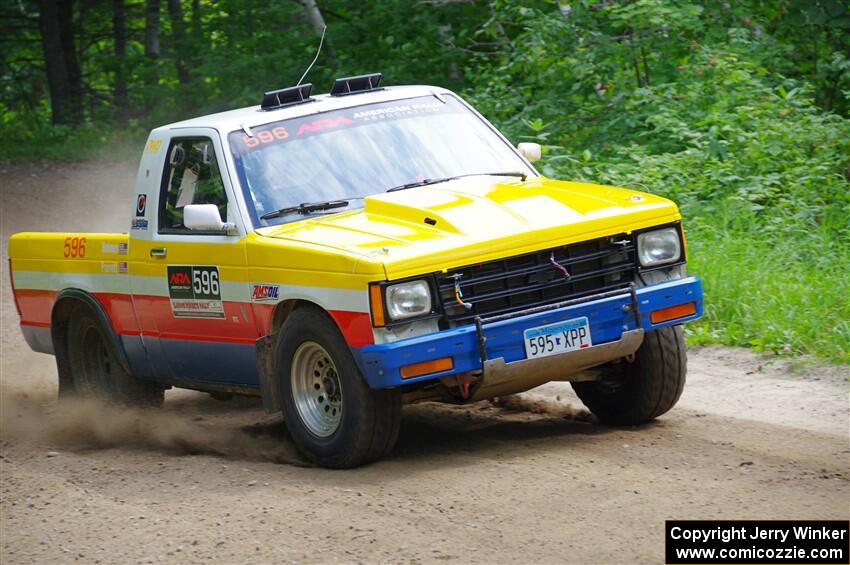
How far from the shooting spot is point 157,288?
746 cm

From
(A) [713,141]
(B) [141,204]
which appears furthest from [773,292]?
(B) [141,204]

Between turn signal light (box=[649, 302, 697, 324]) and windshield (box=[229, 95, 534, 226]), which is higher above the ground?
windshield (box=[229, 95, 534, 226])

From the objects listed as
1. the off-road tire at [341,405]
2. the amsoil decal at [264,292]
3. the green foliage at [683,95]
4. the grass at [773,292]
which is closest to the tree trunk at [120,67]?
the green foliage at [683,95]

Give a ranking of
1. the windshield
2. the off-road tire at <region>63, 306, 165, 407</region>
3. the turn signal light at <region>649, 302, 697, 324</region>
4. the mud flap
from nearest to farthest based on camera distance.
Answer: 1. the turn signal light at <region>649, 302, 697, 324</region>
2. the mud flap
3. the windshield
4. the off-road tire at <region>63, 306, 165, 407</region>

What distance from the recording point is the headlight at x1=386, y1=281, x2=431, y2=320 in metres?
5.93

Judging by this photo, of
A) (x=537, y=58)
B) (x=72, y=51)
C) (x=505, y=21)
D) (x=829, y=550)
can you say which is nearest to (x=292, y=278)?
(x=829, y=550)

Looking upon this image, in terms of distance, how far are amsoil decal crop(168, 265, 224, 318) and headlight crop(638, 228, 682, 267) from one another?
2264 millimetres

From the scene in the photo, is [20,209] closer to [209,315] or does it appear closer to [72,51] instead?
[72,51]

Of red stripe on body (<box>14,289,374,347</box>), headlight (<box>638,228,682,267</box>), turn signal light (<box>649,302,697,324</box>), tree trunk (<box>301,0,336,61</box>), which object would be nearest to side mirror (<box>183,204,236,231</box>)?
red stripe on body (<box>14,289,374,347</box>)

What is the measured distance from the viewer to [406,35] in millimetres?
17000

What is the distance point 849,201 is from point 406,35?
7972 mm

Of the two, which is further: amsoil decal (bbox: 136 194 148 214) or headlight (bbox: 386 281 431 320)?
amsoil decal (bbox: 136 194 148 214)

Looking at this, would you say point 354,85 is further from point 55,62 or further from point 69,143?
point 55,62

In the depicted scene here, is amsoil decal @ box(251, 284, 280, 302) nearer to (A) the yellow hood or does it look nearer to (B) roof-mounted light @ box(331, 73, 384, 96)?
(A) the yellow hood
